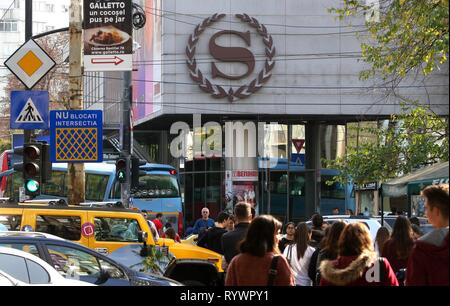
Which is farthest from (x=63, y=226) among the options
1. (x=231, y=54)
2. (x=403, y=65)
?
(x=231, y=54)

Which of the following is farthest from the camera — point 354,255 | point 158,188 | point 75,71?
point 158,188

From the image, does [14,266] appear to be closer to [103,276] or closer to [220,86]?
[103,276]

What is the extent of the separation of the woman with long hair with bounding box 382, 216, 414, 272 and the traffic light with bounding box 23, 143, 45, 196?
28.2 feet

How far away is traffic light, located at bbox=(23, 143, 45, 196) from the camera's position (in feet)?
54.6

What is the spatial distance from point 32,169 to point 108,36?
9.80 feet

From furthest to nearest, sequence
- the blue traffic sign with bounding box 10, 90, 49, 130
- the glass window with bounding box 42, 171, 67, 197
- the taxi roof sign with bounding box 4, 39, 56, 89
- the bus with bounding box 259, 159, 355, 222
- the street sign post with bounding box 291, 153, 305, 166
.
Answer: the street sign post with bounding box 291, 153, 305, 166
the bus with bounding box 259, 159, 355, 222
the glass window with bounding box 42, 171, 67, 197
the taxi roof sign with bounding box 4, 39, 56, 89
the blue traffic sign with bounding box 10, 90, 49, 130

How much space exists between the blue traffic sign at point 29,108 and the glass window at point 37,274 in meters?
7.54

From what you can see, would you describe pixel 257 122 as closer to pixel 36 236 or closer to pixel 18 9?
pixel 36 236

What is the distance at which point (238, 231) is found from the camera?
10.2 m

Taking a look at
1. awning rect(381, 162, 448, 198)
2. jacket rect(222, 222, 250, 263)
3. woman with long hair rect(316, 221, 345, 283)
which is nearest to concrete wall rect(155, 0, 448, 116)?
awning rect(381, 162, 448, 198)

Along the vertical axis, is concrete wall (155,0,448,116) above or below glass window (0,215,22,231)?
above

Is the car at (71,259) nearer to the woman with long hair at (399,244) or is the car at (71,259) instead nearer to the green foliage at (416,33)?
the woman with long hair at (399,244)

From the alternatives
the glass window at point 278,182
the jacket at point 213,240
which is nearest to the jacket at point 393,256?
the jacket at point 213,240

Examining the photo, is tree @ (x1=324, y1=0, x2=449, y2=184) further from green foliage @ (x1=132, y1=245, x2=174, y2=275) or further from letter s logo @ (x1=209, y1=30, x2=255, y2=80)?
letter s logo @ (x1=209, y1=30, x2=255, y2=80)
